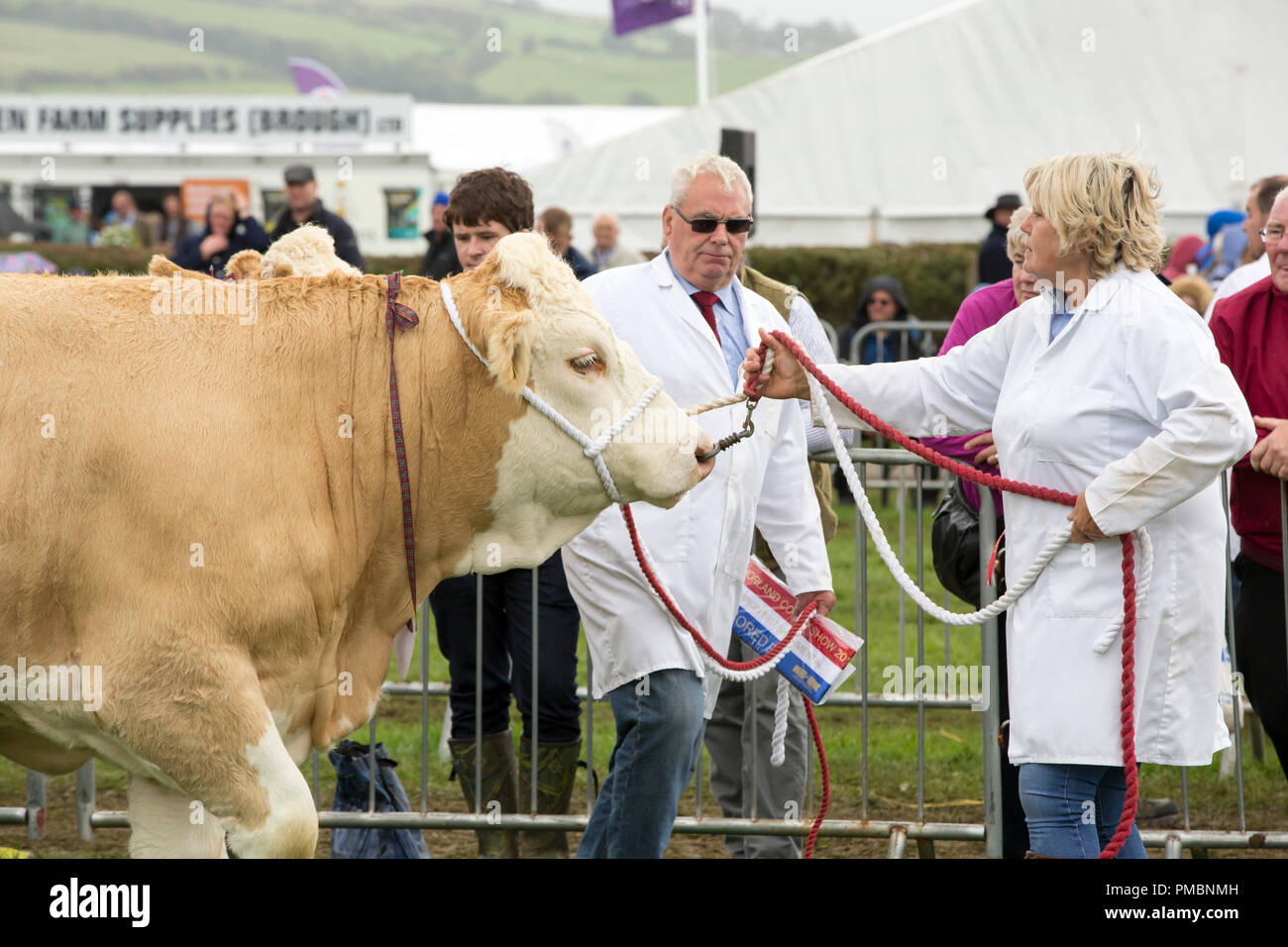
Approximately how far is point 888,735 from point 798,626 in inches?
117

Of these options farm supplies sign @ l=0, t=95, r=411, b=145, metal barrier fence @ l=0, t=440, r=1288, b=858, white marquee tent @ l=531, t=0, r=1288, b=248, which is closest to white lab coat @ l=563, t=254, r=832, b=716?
metal barrier fence @ l=0, t=440, r=1288, b=858

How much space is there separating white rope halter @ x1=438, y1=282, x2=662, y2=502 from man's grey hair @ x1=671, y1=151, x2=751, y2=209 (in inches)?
41.2

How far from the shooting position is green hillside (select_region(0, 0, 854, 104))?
129000 mm

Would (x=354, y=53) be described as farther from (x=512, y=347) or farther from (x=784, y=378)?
(x=512, y=347)

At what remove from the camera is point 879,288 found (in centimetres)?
1350

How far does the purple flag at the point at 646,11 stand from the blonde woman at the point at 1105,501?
77.1 feet

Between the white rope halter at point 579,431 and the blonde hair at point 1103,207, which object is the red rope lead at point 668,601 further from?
the blonde hair at point 1103,207

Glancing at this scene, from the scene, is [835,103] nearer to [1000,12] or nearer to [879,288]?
[1000,12]

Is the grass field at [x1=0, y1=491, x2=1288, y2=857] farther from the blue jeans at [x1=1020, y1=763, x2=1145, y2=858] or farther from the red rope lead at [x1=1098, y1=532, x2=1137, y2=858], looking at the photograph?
the red rope lead at [x1=1098, y1=532, x2=1137, y2=858]

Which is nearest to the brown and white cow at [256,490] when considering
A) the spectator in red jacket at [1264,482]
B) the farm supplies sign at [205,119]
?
the spectator in red jacket at [1264,482]

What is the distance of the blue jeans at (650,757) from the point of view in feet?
13.8

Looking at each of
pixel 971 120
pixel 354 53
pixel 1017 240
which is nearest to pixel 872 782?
pixel 1017 240

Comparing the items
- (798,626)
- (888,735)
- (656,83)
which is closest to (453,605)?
(798,626)

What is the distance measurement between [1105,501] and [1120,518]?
53 mm
